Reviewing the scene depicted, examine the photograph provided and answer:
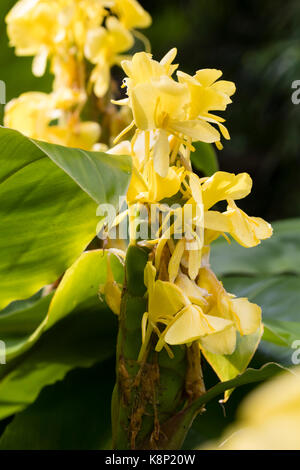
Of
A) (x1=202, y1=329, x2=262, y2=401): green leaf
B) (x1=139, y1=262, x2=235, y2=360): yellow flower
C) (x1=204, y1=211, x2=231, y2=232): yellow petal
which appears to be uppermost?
(x1=204, y1=211, x2=231, y2=232): yellow petal

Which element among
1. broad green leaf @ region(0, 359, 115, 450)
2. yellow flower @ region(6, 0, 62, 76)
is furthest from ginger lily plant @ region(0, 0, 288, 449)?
yellow flower @ region(6, 0, 62, 76)

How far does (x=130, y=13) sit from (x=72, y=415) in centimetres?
38

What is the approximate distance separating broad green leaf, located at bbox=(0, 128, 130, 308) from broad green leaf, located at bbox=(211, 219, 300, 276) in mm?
286

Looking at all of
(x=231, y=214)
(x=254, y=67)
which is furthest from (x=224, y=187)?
(x=254, y=67)

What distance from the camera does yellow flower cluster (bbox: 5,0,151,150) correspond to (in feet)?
1.80

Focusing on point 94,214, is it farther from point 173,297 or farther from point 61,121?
point 61,121

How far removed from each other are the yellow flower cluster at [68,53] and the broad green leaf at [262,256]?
0.22 meters

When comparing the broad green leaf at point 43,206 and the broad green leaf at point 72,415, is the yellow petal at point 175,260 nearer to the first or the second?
the broad green leaf at point 43,206

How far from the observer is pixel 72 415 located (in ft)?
1.54

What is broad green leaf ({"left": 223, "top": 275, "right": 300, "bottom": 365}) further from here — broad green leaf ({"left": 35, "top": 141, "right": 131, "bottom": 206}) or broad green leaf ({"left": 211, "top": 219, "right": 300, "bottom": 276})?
broad green leaf ({"left": 35, "top": 141, "right": 131, "bottom": 206})

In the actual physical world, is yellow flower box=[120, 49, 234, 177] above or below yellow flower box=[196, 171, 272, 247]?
above

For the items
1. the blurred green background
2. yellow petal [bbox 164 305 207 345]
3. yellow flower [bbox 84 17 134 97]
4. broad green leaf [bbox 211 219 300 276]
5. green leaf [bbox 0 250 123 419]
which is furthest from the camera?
the blurred green background

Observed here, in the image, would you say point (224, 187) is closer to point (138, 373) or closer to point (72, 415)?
point (138, 373)

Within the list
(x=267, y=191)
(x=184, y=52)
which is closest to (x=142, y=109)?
(x=267, y=191)
